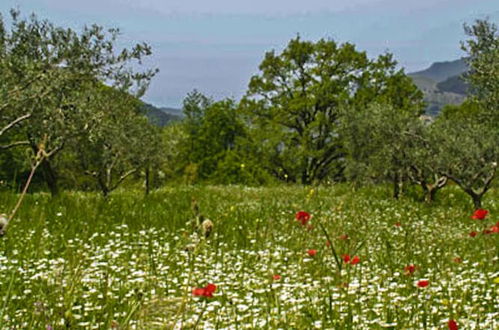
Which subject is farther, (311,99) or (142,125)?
(311,99)

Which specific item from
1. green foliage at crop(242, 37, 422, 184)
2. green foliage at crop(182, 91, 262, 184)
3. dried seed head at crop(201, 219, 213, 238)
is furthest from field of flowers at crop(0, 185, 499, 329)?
green foliage at crop(182, 91, 262, 184)

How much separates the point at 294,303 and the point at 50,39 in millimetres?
12178

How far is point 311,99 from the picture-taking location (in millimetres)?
40469

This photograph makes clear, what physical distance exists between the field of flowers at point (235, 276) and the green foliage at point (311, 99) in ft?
97.3

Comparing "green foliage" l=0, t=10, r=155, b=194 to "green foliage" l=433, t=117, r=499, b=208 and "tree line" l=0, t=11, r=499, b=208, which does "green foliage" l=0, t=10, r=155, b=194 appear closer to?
"tree line" l=0, t=11, r=499, b=208

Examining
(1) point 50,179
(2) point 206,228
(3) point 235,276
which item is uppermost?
(2) point 206,228

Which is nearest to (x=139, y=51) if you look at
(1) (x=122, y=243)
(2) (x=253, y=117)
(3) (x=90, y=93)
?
(3) (x=90, y=93)

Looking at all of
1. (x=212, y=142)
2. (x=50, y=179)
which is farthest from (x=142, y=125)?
(x=212, y=142)

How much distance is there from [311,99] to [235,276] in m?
36.2

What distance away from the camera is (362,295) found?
14.5ft

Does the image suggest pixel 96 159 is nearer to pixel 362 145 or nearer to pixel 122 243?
pixel 122 243

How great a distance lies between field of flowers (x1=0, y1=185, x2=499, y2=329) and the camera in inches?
129

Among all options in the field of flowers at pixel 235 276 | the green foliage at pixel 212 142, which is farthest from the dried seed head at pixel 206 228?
the green foliage at pixel 212 142

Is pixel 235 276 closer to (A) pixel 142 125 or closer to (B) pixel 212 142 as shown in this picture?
(A) pixel 142 125
